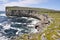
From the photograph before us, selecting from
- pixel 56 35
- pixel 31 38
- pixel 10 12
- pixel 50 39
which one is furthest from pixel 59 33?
pixel 10 12

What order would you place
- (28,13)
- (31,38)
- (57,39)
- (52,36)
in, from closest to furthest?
1. (57,39)
2. (52,36)
3. (31,38)
4. (28,13)

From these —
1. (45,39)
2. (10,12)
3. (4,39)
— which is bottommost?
(10,12)

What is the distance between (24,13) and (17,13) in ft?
25.8

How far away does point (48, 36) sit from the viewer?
1339 inches

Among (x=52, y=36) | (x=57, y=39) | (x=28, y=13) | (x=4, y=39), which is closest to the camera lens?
(x=57, y=39)

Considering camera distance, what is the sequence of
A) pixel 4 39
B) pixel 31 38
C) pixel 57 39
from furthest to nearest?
pixel 4 39 → pixel 31 38 → pixel 57 39

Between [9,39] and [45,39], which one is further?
[9,39]

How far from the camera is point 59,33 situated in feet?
115

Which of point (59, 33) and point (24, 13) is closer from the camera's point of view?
point (59, 33)

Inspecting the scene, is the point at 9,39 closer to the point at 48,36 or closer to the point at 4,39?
the point at 4,39

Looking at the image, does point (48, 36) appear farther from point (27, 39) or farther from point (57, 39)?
point (27, 39)

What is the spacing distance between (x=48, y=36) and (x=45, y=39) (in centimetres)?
179

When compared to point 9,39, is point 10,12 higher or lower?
lower

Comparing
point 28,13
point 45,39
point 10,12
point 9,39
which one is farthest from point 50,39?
point 10,12
